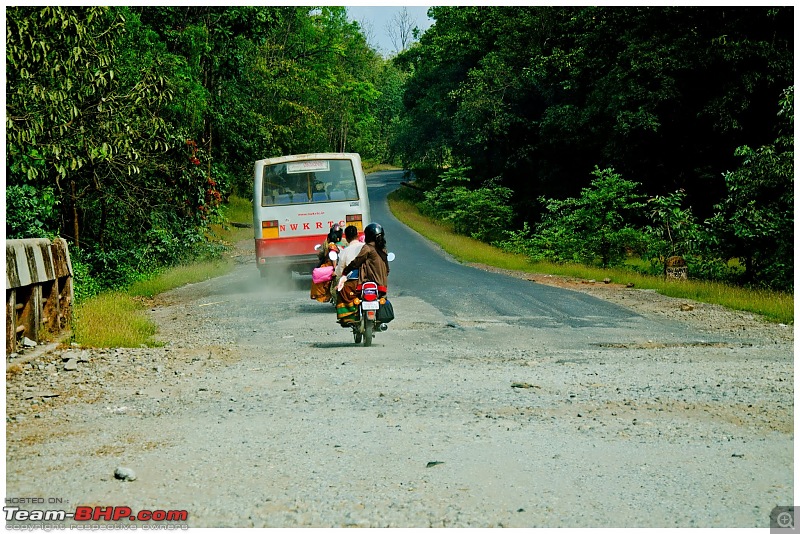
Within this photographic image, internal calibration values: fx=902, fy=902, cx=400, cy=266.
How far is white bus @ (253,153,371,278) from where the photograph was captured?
19.7m

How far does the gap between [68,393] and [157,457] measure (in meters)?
2.78

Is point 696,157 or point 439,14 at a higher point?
point 439,14

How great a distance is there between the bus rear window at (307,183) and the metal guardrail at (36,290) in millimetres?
8174

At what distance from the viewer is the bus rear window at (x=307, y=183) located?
19.8 m

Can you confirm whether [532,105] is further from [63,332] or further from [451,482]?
[451,482]

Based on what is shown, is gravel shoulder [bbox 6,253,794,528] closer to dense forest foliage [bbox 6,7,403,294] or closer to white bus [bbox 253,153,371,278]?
dense forest foliage [bbox 6,7,403,294]

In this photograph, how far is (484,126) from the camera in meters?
42.1

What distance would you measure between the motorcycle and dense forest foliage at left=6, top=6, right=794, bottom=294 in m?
4.24

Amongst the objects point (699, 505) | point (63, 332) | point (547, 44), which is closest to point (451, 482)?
point (699, 505)

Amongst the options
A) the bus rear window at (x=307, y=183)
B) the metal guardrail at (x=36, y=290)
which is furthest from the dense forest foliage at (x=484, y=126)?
the bus rear window at (x=307, y=183)

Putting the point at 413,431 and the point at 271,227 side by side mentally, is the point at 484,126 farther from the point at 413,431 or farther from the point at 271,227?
the point at 413,431

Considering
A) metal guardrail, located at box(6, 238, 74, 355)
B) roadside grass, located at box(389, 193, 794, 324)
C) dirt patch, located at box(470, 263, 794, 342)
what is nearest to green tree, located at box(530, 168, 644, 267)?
roadside grass, located at box(389, 193, 794, 324)

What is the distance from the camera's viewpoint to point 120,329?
12336 mm

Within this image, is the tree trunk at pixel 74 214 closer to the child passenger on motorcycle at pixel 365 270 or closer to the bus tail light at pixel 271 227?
the bus tail light at pixel 271 227
